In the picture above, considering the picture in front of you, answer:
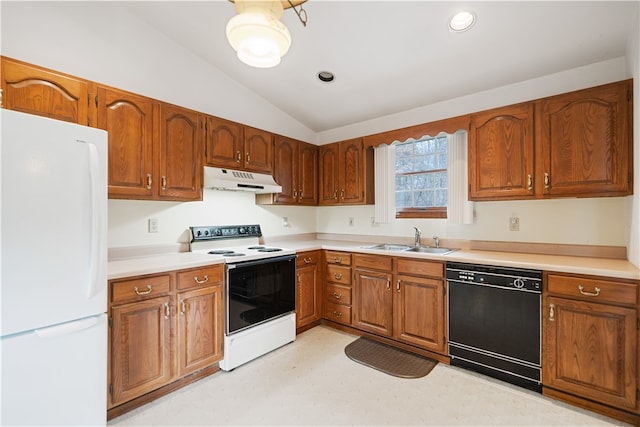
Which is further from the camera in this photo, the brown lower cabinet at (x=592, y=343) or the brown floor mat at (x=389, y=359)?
the brown floor mat at (x=389, y=359)

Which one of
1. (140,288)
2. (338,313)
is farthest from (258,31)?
(338,313)

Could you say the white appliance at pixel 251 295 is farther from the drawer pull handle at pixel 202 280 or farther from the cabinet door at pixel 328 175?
the cabinet door at pixel 328 175

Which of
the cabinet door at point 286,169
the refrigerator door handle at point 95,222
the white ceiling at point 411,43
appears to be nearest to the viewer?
the refrigerator door handle at point 95,222

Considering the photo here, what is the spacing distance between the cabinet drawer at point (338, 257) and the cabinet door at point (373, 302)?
0.52 feet

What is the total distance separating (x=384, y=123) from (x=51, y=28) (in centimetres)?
305

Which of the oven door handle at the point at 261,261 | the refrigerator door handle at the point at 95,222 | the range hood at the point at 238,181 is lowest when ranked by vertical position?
the oven door handle at the point at 261,261

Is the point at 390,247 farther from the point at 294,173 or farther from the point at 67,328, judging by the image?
the point at 67,328

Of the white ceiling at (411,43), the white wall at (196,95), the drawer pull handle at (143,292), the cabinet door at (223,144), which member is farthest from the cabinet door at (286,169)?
the drawer pull handle at (143,292)

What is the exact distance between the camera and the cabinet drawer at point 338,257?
3186 millimetres

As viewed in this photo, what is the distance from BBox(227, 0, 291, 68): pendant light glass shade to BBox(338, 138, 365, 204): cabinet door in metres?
2.25

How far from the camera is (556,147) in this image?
2.30 metres

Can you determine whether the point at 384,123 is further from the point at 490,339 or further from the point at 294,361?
the point at 294,361

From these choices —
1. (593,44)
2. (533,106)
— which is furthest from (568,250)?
(593,44)

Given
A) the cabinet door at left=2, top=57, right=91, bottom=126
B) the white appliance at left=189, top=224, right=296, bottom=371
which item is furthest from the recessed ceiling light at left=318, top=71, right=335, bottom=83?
the cabinet door at left=2, top=57, right=91, bottom=126
